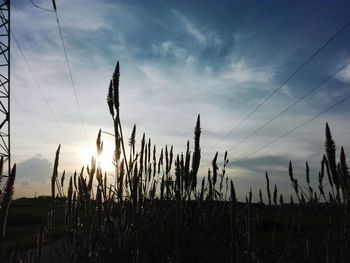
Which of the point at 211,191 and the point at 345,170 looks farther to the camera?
the point at 211,191

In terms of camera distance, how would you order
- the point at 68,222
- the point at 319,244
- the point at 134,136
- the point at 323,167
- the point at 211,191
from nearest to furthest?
the point at 134,136
the point at 68,222
the point at 323,167
the point at 319,244
the point at 211,191

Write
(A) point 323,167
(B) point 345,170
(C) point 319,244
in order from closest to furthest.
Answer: (B) point 345,170, (A) point 323,167, (C) point 319,244

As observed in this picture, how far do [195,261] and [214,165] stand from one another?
1135 millimetres

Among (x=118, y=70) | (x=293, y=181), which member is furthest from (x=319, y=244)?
(x=118, y=70)

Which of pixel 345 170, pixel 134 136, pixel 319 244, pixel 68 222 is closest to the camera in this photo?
pixel 345 170

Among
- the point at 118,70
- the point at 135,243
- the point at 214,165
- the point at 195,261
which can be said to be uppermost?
the point at 118,70

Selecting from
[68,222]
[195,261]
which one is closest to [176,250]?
[195,261]

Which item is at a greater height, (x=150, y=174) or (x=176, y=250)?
(x=150, y=174)

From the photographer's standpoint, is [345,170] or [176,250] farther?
[176,250]

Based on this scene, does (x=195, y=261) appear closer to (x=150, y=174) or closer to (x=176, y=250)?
(x=176, y=250)

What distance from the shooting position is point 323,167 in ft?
9.90

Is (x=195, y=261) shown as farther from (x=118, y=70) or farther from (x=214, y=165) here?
(x=118, y=70)

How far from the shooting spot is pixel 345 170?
216cm

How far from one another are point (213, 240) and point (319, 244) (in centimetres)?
88
